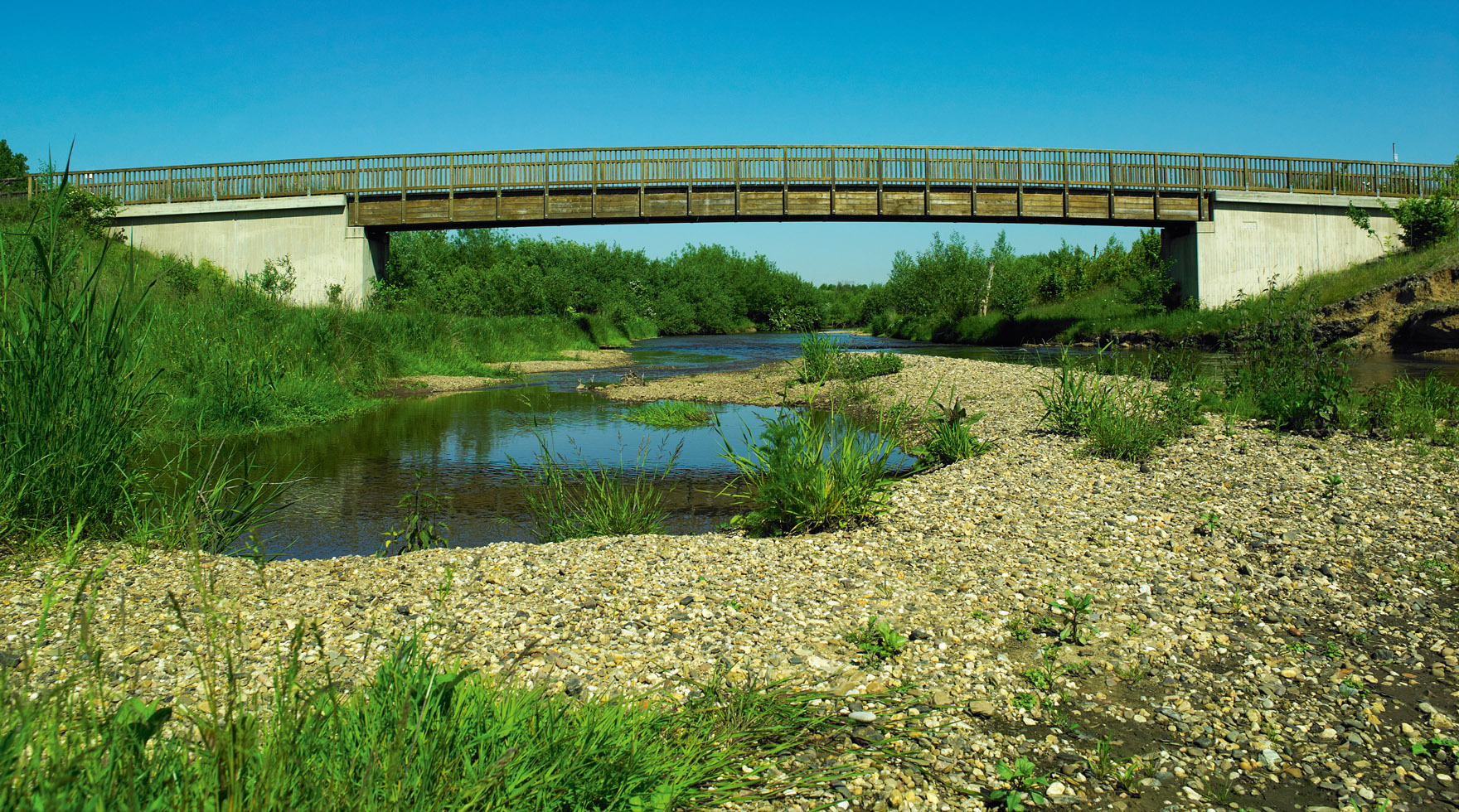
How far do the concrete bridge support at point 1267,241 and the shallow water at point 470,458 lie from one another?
47.1 feet

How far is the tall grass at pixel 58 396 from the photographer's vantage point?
4.50 metres

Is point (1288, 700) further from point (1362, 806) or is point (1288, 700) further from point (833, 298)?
point (833, 298)

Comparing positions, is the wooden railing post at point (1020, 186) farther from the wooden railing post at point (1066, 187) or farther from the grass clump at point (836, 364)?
the grass clump at point (836, 364)

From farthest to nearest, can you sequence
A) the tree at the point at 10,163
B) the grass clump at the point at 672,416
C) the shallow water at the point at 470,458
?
the tree at the point at 10,163 → the grass clump at the point at 672,416 → the shallow water at the point at 470,458

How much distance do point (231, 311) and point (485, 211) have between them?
48.5ft

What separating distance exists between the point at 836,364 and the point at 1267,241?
982 inches

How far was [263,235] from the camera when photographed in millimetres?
29984


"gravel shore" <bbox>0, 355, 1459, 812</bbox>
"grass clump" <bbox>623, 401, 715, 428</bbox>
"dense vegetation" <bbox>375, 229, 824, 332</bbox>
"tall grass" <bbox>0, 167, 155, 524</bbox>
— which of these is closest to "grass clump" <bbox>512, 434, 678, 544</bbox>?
"gravel shore" <bbox>0, 355, 1459, 812</bbox>

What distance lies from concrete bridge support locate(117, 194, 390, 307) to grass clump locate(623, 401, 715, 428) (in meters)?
20.1

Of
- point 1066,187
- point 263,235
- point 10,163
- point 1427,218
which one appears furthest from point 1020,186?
point 10,163

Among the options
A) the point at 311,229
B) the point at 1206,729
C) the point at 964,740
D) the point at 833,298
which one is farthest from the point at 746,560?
the point at 833,298

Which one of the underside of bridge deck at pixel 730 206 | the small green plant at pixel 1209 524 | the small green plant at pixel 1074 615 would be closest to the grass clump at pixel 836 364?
the small green plant at pixel 1209 524

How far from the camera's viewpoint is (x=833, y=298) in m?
112

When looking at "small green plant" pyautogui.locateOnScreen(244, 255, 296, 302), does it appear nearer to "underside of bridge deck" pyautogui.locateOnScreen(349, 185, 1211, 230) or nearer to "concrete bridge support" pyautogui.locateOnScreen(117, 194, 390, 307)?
"concrete bridge support" pyautogui.locateOnScreen(117, 194, 390, 307)
